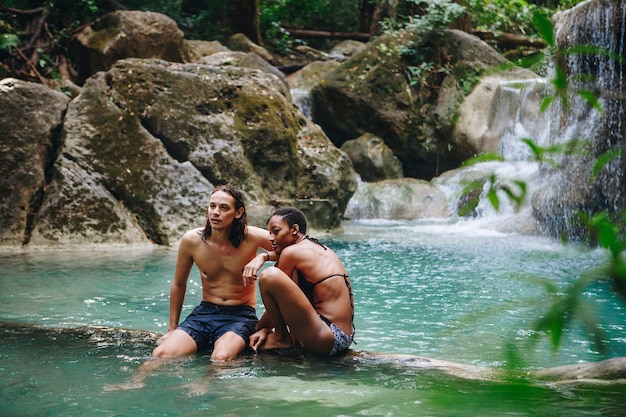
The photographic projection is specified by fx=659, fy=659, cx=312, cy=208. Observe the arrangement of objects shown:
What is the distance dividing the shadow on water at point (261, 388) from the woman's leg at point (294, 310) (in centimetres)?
14

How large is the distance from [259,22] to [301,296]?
1962 centimetres

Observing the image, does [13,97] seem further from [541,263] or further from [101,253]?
[541,263]

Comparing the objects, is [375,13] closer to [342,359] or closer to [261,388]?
[342,359]

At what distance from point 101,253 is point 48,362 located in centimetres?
560

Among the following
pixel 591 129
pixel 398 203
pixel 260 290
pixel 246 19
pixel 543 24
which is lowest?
pixel 398 203

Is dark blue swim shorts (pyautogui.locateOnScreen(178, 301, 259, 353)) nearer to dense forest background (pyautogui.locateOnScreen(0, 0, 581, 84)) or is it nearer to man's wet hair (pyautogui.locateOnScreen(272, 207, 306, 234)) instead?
man's wet hair (pyautogui.locateOnScreen(272, 207, 306, 234))

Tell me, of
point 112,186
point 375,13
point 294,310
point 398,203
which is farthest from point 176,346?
point 375,13

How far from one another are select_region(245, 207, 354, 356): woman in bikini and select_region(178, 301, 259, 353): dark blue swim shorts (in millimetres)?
140

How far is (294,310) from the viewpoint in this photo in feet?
12.6

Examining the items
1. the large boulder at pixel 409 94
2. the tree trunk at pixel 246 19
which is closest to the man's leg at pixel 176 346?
the large boulder at pixel 409 94

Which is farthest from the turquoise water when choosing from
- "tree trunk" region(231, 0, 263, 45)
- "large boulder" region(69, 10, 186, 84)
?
"tree trunk" region(231, 0, 263, 45)

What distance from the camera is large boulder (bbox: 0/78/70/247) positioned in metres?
9.47

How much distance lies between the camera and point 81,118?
1031 centimetres

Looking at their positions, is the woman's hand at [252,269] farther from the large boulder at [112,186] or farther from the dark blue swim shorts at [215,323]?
the large boulder at [112,186]
